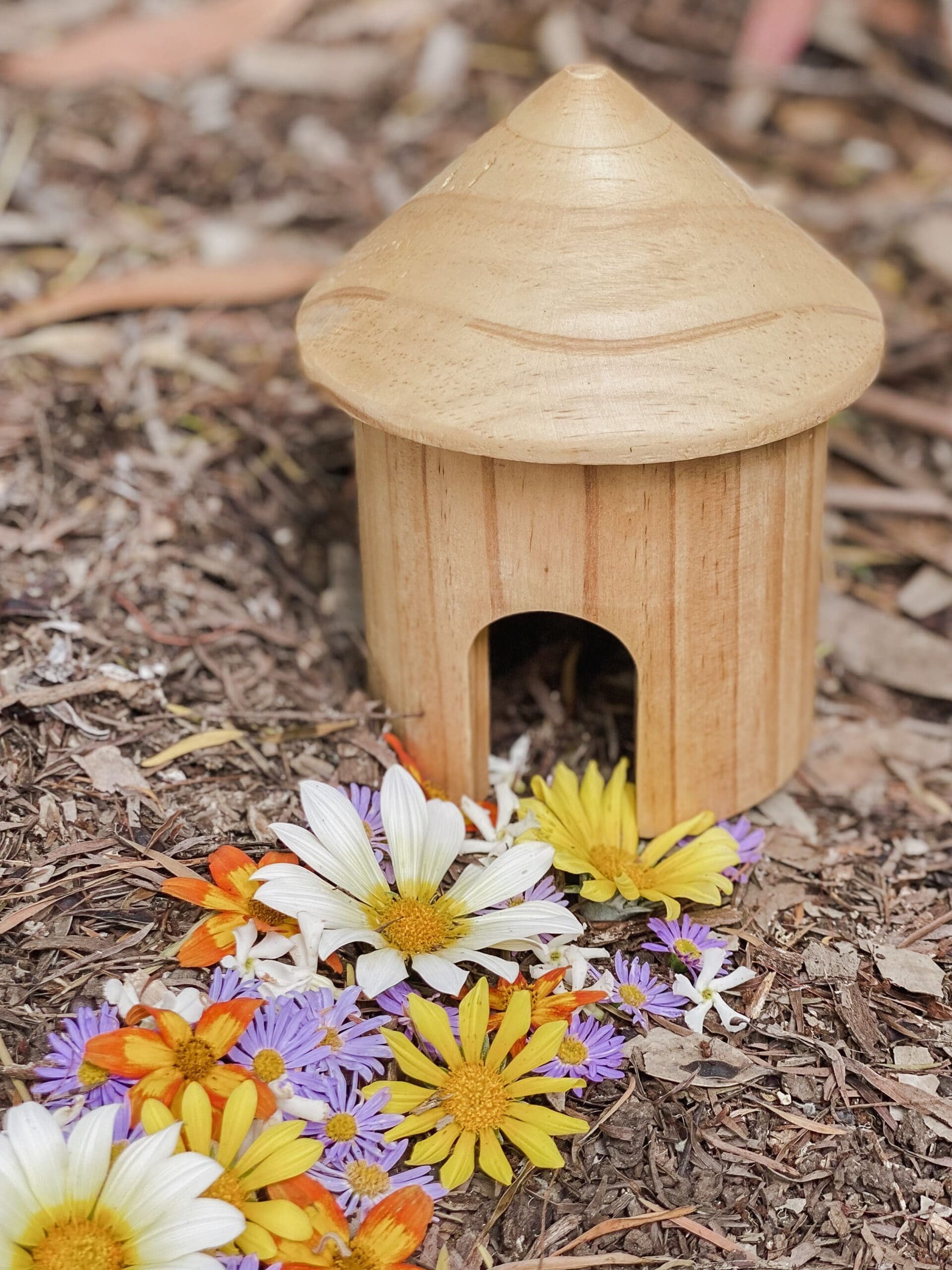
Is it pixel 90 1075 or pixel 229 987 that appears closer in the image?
pixel 90 1075

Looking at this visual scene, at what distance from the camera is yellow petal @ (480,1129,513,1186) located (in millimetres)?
1713

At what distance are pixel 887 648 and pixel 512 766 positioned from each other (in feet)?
3.21

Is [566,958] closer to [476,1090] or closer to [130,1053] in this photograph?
[476,1090]

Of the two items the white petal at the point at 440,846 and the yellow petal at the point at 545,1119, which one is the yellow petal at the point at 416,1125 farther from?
the white petal at the point at 440,846

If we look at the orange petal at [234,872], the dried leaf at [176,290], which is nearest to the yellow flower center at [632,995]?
the orange petal at [234,872]

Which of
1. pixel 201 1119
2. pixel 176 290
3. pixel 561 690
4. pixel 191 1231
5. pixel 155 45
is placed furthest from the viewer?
pixel 155 45

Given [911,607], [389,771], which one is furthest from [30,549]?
[911,607]

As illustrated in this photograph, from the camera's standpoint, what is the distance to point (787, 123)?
15.2ft

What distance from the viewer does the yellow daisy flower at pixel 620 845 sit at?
2102mm

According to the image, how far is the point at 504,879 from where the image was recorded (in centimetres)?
199

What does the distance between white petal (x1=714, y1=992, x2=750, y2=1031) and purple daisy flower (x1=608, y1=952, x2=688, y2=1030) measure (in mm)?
46

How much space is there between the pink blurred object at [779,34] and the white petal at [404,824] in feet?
11.6

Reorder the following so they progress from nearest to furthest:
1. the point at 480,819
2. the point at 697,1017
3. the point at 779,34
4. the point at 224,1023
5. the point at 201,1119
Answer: the point at 201,1119 < the point at 224,1023 < the point at 697,1017 < the point at 480,819 < the point at 779,34

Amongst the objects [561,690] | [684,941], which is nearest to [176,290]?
[561,690]
